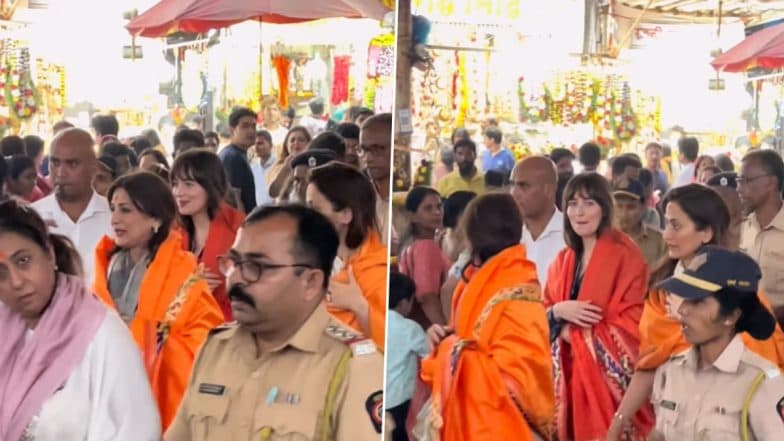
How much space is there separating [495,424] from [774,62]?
1.23 meters

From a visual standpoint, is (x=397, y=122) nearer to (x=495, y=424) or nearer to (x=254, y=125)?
(x=254, y=125)

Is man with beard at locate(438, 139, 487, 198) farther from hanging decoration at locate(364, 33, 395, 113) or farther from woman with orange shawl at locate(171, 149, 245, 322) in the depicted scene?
woman with orange shawl at locate(171, 149, 245, 322)

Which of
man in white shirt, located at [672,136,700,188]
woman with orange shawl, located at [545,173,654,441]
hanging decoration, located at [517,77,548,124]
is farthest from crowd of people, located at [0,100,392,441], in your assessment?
man in white shirt, located at [672,136,700,188]

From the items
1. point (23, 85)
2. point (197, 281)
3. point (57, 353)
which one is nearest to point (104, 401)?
point (57, 353)

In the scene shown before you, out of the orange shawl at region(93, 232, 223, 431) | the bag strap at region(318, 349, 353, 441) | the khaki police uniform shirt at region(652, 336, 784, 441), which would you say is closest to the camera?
the khaki police uniform shirt at region(652, 336, 784, 441)

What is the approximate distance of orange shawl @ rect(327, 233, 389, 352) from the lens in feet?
10.6

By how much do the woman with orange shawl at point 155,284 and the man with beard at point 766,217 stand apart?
1.51m

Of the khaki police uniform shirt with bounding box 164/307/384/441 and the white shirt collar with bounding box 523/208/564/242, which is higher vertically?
the white shirt collar with bounding box 523/208/564/242

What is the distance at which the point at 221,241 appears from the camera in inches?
128

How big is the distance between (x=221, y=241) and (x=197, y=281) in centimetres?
13

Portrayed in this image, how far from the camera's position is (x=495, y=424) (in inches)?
128

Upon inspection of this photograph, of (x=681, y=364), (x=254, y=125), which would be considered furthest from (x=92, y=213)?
(x=681, y=364)

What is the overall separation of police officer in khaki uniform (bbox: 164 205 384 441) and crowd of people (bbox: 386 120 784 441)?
142 millimetres

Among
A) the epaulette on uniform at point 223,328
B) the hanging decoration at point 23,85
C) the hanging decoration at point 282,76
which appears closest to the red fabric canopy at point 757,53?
the hanging decoration at point 282,76
